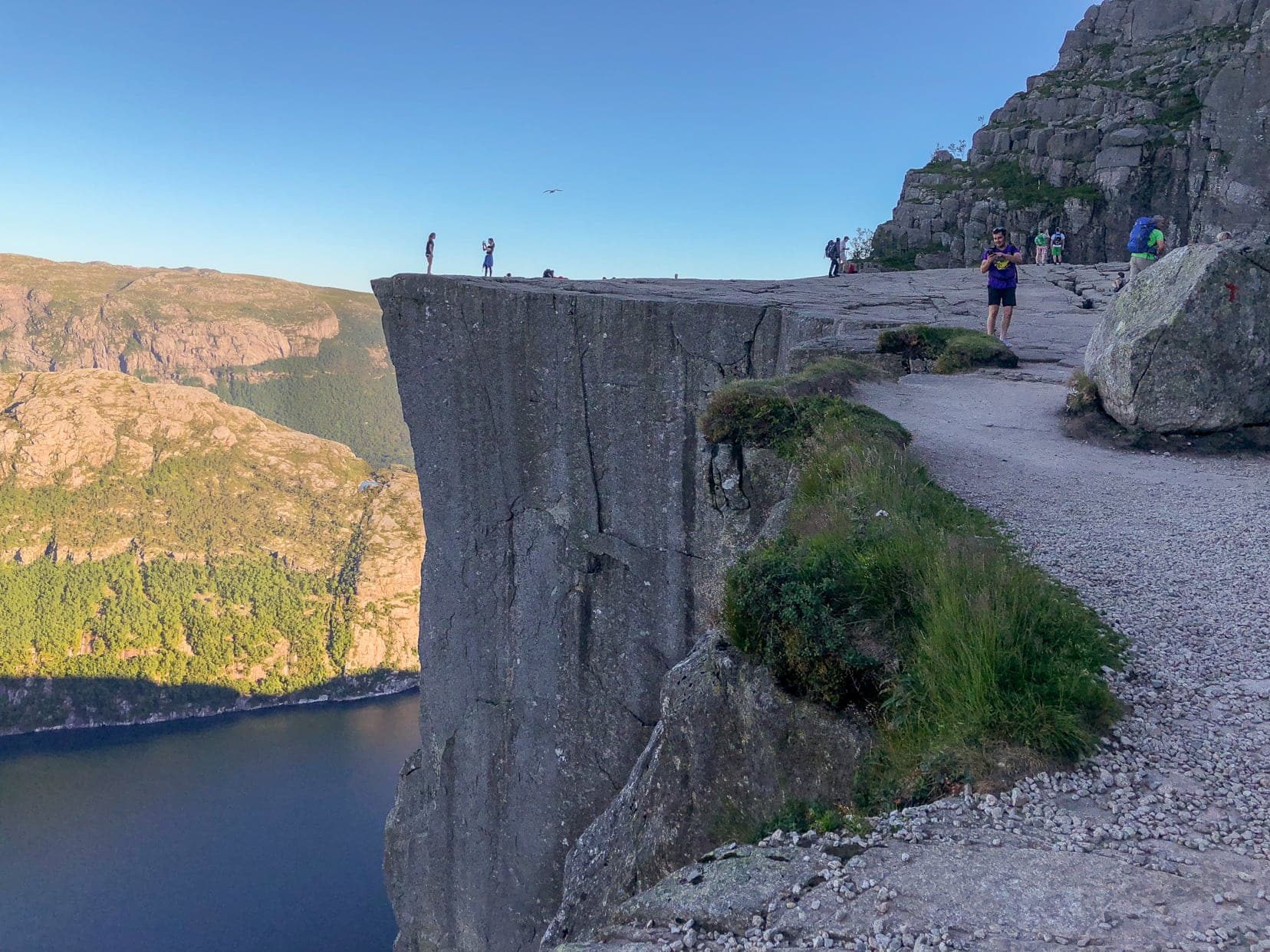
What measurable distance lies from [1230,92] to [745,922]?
31.3m

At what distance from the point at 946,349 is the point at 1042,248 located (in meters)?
17.1

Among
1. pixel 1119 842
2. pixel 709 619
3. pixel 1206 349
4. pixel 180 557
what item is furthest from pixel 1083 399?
pixel 180 557

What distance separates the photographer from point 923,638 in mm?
4051

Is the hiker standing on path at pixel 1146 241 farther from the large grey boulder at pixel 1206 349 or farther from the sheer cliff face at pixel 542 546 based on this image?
the sheer cliff face at pixel 542 546

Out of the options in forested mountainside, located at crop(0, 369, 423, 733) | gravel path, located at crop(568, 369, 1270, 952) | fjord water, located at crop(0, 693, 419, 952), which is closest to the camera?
gravel path, located at crop(568, 369, 1270, 952)

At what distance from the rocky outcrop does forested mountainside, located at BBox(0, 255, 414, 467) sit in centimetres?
17129

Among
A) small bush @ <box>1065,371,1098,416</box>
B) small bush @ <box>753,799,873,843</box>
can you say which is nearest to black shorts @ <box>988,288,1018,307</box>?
small bush @ <box>1065,371,1098,416</box>

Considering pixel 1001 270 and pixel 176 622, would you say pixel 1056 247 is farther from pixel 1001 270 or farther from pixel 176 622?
→ pixel 176 622

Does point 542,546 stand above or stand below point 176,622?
above

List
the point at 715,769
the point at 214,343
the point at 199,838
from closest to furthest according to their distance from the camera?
1. the point at 715,769
2. the point at 199,838
3. the point at 214,343

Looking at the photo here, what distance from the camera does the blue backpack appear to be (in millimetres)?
14625

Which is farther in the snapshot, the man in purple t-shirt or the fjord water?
the fjord water

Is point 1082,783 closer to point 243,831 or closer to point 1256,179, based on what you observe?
point 1256,179

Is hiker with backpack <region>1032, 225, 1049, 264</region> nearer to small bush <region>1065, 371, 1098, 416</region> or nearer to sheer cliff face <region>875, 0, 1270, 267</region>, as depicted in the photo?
sheer cliff face <region>875, 0, 1270, 267</region>
